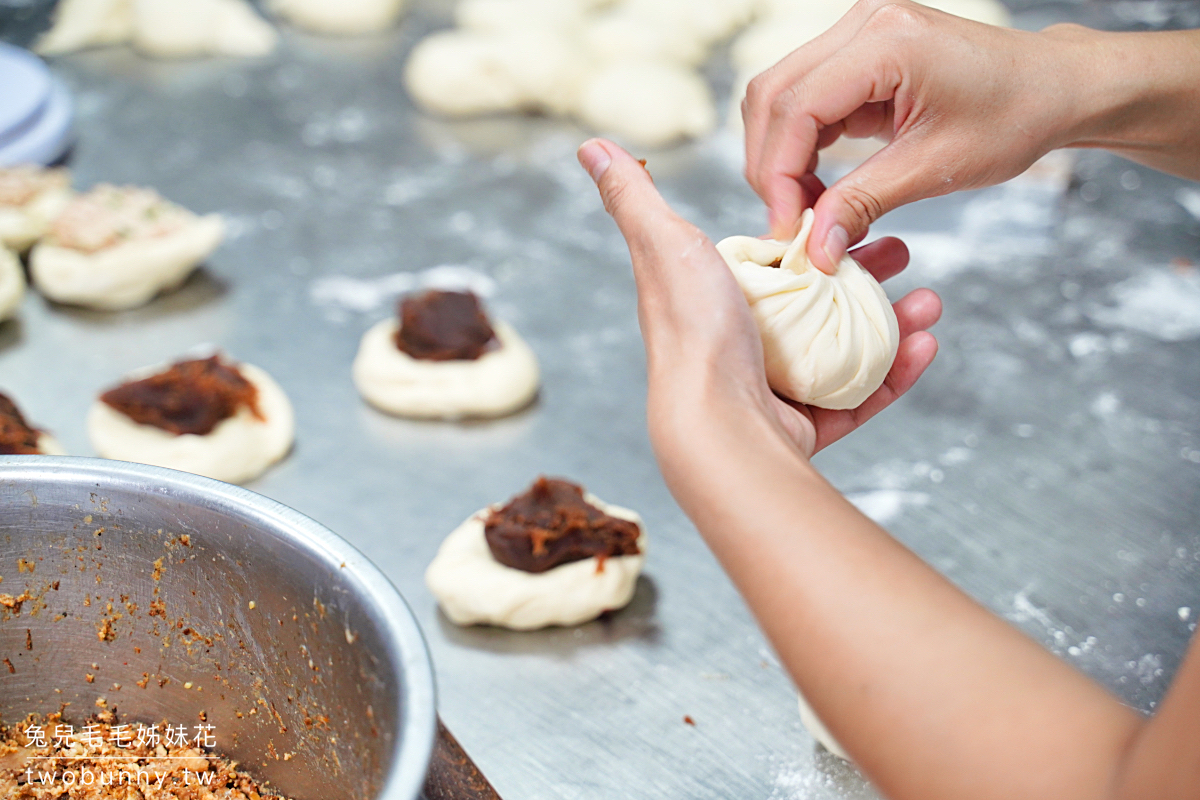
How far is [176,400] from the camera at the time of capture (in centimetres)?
232

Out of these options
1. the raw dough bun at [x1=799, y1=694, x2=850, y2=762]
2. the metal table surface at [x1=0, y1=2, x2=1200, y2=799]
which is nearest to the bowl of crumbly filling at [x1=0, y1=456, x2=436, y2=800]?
the metal table surface at [x1=0, y1=2, x2=1200, y2=799]

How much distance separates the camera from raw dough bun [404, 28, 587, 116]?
3699 millimetres

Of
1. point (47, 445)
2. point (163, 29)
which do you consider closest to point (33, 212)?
point (47, 445)

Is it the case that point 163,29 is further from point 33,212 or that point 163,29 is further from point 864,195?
point 864,195

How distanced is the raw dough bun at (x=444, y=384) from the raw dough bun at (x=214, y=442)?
242mm

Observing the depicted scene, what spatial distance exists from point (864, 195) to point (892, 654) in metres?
0.91

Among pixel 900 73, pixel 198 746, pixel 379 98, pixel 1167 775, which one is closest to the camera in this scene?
A: pixel 1167 775

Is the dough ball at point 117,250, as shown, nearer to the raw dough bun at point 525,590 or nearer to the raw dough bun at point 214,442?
the raw dough bun at point 214,442

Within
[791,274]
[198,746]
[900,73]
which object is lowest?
[198,746]

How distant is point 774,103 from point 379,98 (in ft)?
8.72

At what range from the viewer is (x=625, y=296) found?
298 centimetres

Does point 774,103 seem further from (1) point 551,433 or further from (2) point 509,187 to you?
(2) point 509,187

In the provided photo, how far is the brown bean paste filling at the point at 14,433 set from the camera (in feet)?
6.31

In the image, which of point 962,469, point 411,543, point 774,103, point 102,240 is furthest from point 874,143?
point 102,240
